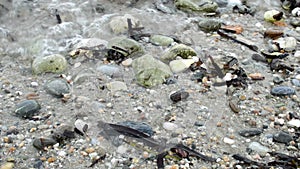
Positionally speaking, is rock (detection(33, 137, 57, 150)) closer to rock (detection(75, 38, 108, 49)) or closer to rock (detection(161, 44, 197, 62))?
rock (detection(75, 38, 108, 49))

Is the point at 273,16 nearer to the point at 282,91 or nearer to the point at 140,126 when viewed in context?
the point at 282,91

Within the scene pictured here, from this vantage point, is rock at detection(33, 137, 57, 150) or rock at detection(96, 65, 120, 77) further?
rock at detection(96, 65, 120, 77)

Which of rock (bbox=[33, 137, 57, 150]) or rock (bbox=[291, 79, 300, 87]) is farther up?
A: rock (bbox=[33, 137, 57, 150])

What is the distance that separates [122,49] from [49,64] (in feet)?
2.22

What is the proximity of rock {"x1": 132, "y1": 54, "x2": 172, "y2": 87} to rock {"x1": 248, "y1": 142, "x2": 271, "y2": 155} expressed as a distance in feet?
3.21

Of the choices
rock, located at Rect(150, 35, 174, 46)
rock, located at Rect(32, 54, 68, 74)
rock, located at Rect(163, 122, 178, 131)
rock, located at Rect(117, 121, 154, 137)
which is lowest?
rock, located at Rect(163, 122, 178, 131)

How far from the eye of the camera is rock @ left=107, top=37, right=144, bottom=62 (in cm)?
379

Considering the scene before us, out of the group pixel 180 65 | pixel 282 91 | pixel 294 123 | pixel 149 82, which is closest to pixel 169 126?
pixel 149 82

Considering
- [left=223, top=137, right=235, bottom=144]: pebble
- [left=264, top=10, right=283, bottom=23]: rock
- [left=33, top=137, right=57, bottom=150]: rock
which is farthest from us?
[left=264, top=10, right=283, bottom=23]: rock

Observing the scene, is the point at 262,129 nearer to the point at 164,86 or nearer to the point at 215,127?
the point at 215,127

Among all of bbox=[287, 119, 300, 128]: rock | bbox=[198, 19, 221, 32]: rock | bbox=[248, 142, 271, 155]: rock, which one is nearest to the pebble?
bbox=[248, 142, 271, 155]: rock

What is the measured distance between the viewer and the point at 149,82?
3.49 m

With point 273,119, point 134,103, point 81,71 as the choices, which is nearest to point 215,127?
point 273,119

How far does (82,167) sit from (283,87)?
181cm
